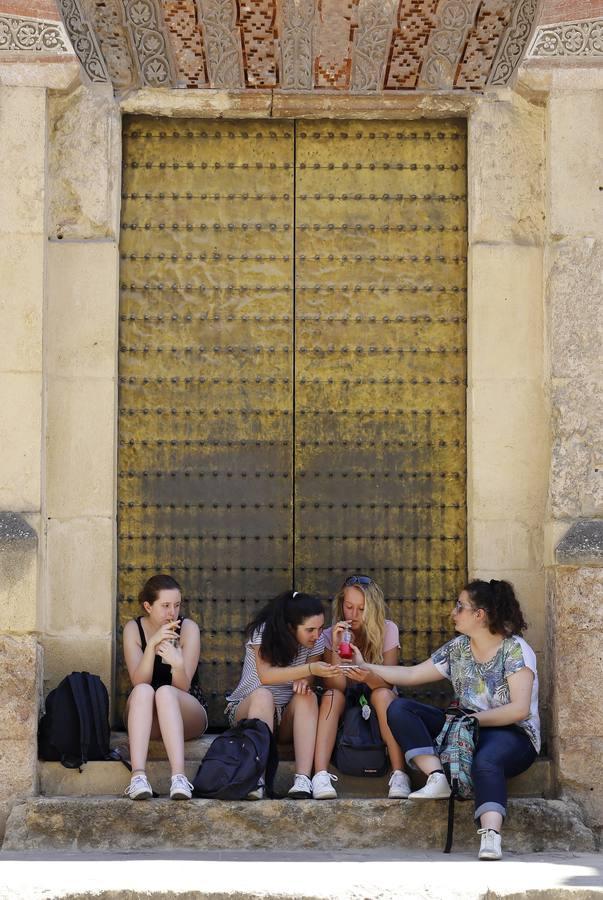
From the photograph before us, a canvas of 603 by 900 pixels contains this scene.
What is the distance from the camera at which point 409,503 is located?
725cm

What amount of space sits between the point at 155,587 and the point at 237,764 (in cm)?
88

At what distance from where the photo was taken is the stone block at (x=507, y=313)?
707 cm

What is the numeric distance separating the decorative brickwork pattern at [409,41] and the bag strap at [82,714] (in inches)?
127

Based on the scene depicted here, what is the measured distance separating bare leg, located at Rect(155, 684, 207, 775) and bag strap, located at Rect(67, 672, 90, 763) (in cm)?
32

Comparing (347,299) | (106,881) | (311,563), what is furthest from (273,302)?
(106,881)

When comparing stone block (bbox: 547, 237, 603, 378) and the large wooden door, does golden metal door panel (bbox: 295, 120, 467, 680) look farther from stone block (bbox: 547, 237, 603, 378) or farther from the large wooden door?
stone block (bbox: 547, 237, 603, 378)

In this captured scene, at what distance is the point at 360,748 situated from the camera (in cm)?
637

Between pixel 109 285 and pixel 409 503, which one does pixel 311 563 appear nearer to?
pixel 409 503

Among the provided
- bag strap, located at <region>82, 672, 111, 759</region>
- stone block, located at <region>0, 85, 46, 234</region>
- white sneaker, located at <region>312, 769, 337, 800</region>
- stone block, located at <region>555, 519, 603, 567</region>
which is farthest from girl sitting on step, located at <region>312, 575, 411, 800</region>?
stone block, located at <region>0, 85, 46, 234</region>

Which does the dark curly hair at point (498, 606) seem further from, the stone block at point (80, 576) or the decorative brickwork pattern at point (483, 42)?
the decorative brickwork pattern at point (483, 42)

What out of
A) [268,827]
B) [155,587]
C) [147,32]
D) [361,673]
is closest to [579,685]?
[361,673]

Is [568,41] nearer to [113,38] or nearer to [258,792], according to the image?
[113,38]

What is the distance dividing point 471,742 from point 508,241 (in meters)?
2.45

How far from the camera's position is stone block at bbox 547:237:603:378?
22.2 ft
